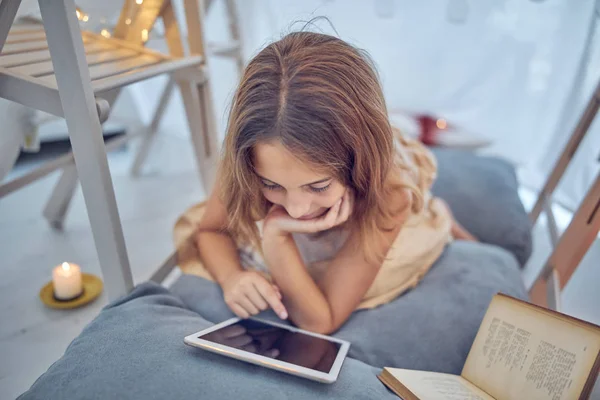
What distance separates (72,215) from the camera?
5.01 ft

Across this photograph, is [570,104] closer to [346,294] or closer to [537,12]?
[537,12]

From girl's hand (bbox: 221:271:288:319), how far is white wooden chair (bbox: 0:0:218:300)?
0.17 meters

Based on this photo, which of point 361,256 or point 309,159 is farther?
point 361,256

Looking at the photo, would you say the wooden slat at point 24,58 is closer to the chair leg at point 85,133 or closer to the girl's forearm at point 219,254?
the chair leg at point 85,133

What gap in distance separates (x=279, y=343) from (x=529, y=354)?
324 millimetres

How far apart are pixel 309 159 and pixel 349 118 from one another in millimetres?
76

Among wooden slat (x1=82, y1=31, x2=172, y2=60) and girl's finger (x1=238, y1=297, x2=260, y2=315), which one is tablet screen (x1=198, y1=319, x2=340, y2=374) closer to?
girl's finger (x1=238, y1=297, x2=260, y2=315)

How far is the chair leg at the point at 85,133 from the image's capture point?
2.08ft

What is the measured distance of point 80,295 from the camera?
1.10 m

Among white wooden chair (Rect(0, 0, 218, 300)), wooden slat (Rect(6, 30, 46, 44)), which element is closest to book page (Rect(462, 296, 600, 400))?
white wooden chair (Rect(0, 0, 218, 300))

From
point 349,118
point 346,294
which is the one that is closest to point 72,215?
point 346,294

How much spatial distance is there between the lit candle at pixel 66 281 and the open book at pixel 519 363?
73 cm

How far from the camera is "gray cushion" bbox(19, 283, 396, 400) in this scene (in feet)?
1.84

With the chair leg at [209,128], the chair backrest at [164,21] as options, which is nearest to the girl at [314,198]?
the chair leg at [209,128]
